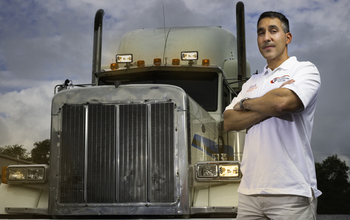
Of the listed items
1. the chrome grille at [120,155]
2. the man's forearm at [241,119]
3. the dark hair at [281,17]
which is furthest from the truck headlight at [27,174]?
the dark hair at [281,17]

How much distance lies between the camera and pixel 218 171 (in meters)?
4.31

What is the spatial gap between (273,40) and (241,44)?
13.1ft

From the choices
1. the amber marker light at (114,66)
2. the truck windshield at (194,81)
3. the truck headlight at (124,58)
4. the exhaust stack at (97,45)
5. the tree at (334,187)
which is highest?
the exhaust stack at (97,45)

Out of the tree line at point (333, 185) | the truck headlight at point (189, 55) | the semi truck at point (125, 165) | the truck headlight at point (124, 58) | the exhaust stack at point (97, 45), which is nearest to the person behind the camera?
the semi truck at point (125, 165)

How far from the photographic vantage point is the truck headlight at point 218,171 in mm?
4277

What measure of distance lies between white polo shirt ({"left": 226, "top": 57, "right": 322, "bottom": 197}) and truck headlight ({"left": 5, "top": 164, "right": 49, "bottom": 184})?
10.1ft

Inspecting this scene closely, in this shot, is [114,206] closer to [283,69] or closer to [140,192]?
[140,192]

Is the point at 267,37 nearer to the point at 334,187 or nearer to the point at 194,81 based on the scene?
the point at 194,81

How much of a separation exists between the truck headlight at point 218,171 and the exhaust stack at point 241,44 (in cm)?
201

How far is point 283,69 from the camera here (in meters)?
2.22

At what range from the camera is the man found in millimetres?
1979

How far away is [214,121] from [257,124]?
3493 millimetres

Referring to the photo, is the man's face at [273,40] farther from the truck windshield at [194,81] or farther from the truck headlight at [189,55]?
the truck headlight at [189,55]

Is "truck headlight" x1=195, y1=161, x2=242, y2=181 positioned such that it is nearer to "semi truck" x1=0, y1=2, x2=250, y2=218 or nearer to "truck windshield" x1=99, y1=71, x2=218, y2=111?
"semi truck" x1=0, y1=2, x2=250, y2=218
